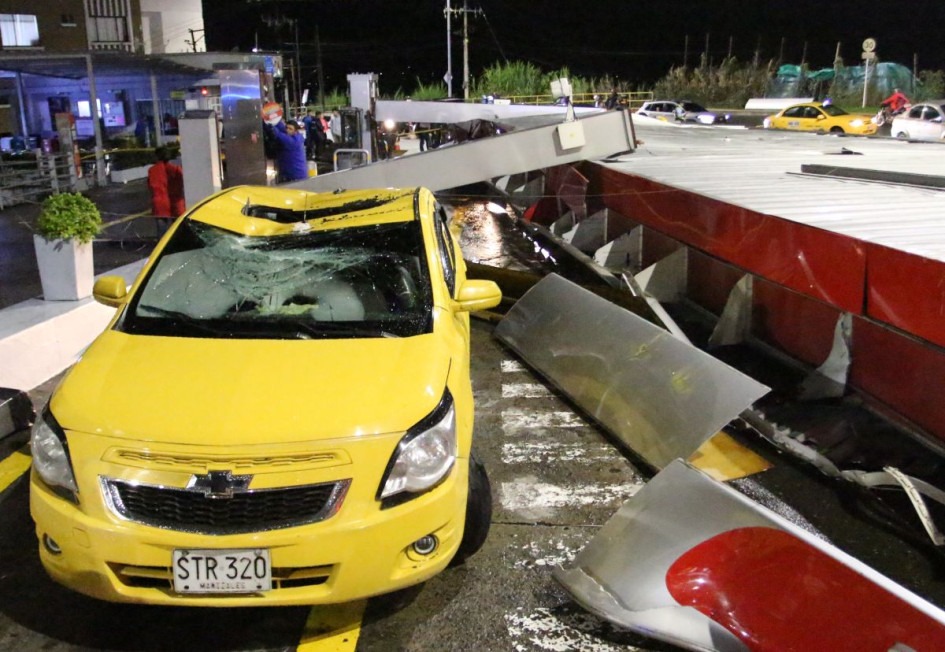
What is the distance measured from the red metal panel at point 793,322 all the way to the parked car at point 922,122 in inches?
654

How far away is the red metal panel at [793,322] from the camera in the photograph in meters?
6.61

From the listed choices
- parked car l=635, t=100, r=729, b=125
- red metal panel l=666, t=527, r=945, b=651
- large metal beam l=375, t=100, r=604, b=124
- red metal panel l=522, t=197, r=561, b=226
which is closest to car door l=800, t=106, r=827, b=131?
parked car l=635, t=100, r=729, b=125

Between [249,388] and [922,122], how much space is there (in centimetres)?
2300

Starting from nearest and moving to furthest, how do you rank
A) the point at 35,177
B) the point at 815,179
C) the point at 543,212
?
the point at 815,179
the point at 543,212
the point at 35,177

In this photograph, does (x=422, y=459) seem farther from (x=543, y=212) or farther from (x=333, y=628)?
(x=543, y=212)

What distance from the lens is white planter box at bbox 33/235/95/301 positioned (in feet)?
22.5

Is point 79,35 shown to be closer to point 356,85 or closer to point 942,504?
point 356,85

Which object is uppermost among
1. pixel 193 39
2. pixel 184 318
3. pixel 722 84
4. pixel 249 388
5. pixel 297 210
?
pixel 193 39

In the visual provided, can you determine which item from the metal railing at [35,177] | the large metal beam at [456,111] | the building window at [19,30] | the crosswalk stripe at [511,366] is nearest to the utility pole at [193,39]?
the building window at [19,30]

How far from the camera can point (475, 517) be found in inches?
154

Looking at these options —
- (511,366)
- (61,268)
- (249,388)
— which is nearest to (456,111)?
(511,366)

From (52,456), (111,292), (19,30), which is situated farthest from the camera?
(19,30)

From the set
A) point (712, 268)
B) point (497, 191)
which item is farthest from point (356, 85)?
point (712, 268)

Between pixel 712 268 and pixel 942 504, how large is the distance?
4507mm
